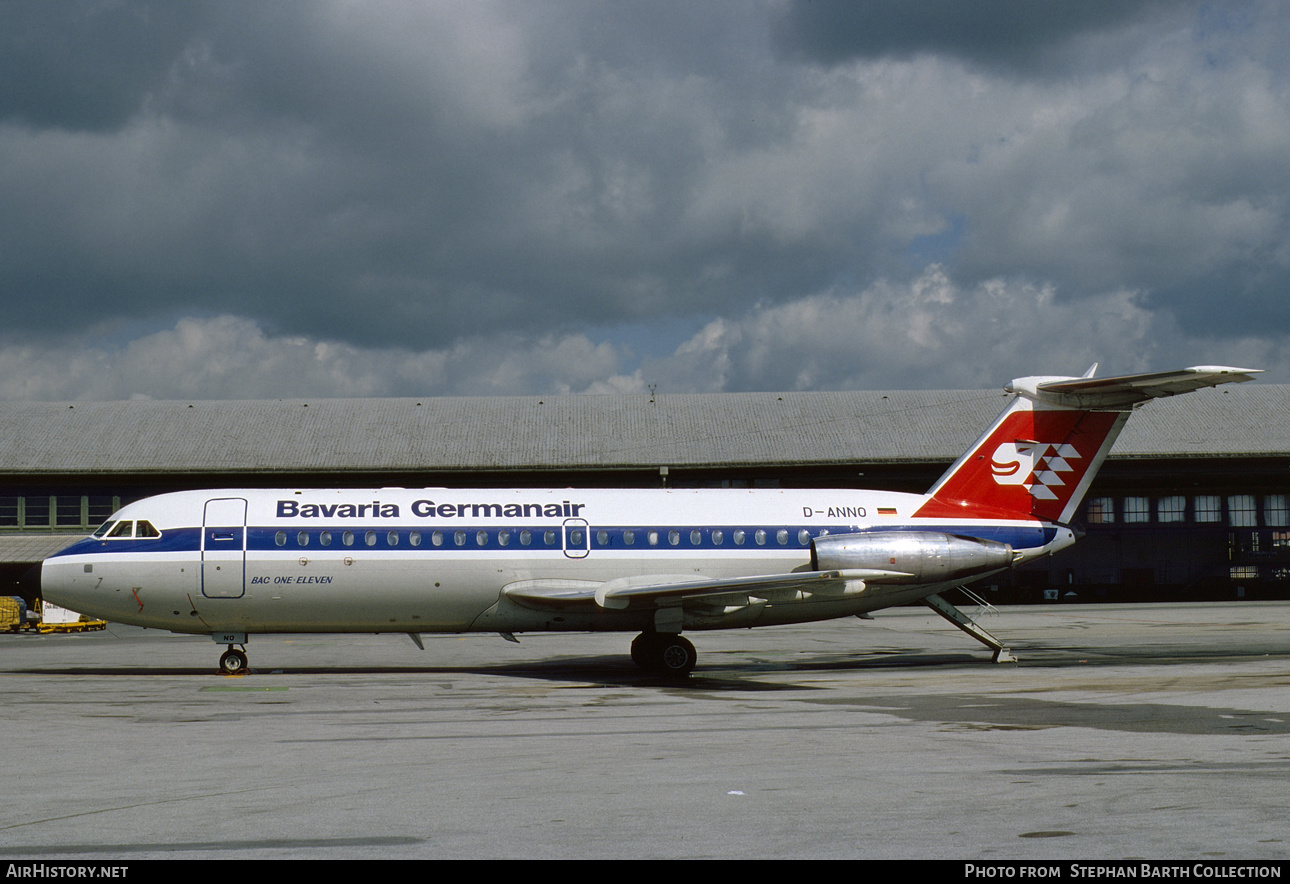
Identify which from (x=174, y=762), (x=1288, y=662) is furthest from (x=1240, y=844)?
(x=1288, y=662)

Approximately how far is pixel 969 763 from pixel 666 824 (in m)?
4.42

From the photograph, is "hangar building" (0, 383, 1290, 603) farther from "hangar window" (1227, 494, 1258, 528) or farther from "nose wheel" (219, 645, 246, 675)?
"nose wheel" (219, 645, 246, 675)

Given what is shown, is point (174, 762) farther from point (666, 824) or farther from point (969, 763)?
point (969, 763)

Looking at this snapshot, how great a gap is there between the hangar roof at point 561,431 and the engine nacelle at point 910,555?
3019cm

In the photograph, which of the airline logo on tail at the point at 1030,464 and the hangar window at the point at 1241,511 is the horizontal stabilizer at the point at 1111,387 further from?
the hangar window at the point at 1241,511

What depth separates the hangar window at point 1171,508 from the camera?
182ft

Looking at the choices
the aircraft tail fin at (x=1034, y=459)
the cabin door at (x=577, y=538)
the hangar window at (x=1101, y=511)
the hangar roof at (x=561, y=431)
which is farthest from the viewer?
the hangar window at (x=1101, y=511)

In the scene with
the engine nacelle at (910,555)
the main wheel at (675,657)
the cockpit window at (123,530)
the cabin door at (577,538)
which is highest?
the cockpit window at (123,530)

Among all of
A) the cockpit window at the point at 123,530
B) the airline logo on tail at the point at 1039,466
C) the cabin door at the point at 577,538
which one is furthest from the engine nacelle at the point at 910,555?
the cockpit window at the point at 123,530

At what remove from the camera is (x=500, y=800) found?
972 cm

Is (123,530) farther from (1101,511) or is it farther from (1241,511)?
(1241,511)

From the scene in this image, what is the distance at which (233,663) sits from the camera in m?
22.6

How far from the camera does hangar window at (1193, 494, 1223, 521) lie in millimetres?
55562
